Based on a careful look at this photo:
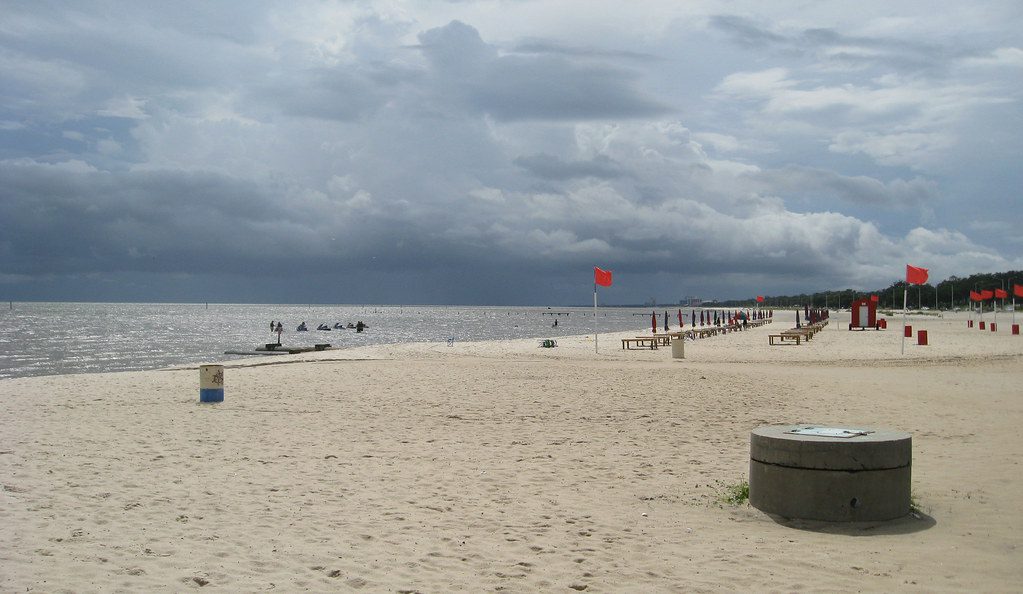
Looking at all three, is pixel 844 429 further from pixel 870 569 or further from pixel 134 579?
pixel 134 579

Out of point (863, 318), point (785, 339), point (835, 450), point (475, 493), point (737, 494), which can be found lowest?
point (475, 493)

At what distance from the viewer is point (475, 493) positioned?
7.59 m

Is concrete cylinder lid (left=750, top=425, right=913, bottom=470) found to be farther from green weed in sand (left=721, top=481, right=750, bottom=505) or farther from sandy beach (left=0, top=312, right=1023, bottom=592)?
green weed in sand (left=721, top=481, right=750, bottom=505)

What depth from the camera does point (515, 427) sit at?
11.7 m

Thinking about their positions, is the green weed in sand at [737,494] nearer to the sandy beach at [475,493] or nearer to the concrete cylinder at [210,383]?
the sandy beach at [475,493]

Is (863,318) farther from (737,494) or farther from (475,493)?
(475,493)

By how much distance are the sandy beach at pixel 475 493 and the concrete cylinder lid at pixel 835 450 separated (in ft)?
1.59

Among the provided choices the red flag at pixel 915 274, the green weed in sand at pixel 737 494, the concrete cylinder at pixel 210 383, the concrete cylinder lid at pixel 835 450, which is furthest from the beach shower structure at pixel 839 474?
the red flag at pixel 915 274

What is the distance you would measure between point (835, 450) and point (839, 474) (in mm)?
222

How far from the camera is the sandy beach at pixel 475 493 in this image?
17.1 ft

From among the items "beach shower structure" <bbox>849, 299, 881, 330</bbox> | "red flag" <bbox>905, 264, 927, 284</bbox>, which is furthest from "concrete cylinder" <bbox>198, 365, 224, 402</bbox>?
"beach shower structure" <bbox>849, 299, 881, 330</bbox>

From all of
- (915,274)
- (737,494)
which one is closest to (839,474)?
(737,494)

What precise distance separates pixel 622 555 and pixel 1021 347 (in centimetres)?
3323

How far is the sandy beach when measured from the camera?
17.1ft
